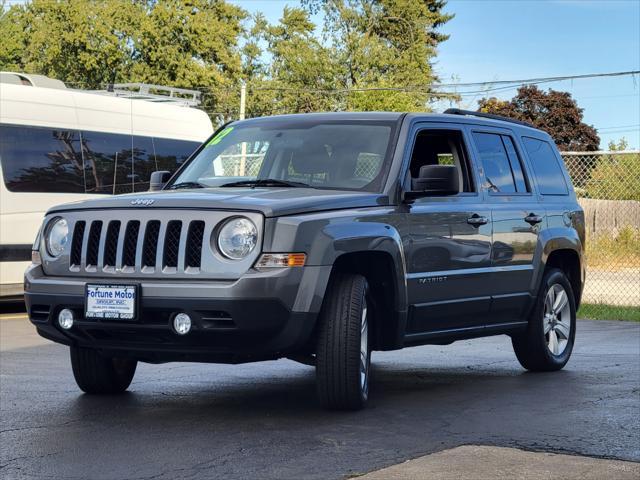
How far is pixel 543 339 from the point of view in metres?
9.35

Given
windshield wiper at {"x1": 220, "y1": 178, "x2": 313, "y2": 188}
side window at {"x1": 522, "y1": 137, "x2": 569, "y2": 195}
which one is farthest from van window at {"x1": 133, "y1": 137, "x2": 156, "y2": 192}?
windshield wiper at {"x1": 220, "y1": 178, "x2": 313, "y2": 188}

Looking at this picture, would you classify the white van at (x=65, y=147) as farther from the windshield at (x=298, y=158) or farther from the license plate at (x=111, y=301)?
the license plate at (x=111, y=301)

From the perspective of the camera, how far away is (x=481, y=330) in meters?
8.45

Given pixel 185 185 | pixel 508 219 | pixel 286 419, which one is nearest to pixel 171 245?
pixel 286 419

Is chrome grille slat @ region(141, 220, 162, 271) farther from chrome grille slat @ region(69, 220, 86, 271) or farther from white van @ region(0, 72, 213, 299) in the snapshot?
white van @ region(0, 72, 213, 299)

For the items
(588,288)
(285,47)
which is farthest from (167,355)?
(285,47)

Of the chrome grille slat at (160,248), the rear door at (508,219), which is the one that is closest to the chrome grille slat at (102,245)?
the chrome grille slat at (160,248)

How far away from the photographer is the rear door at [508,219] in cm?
862

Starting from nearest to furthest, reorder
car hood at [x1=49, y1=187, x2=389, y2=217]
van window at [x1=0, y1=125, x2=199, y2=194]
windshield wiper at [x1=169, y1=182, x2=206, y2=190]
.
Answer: car hood at [x1=49, y1=187, x2=389, y2=217] < windshield wiper at [x1=169, y1=182, x2=206, y2=190] < van window at [x1=0, y1=125, x2=199, y2=194]

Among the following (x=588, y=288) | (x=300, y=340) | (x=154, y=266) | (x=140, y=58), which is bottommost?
(x=588, y=288)

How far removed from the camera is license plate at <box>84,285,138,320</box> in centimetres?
669

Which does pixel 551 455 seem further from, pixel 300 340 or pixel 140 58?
pixel 140 58

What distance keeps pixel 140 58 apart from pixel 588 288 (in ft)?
139

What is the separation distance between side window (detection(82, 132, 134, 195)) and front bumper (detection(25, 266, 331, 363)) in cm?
1105
